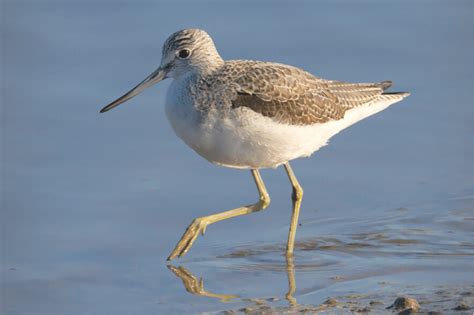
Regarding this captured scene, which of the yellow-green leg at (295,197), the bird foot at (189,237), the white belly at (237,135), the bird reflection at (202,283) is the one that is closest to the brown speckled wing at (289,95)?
the white belly at (237,135)

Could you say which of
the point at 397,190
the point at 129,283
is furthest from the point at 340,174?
the point at 129,283

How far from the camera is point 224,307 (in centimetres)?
949

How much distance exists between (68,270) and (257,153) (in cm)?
209

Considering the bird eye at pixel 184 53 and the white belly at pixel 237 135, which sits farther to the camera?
the bird eye at pixel 184 53

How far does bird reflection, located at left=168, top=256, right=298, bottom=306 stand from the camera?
9.75 meters

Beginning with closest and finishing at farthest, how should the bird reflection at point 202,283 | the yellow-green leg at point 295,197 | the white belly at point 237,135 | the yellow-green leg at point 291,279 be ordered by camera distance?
the yellow-green leg at point 291,279, the bird reflection at point 202,283, the white belly at point 237,135, the yellow-green leg at point 295,197

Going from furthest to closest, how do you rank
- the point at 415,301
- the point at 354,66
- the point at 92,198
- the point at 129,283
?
the point at 354,66 < the point at 92,198 < the point at 129,283 < the point at 415,301

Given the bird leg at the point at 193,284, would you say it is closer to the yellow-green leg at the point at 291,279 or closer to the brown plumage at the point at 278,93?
the yellow-green leg at the point at 291,279

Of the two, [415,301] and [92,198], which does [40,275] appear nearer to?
[92,198]

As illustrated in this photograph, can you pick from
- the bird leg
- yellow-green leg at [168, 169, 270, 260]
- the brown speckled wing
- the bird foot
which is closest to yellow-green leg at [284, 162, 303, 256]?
yellow-green leg at [168, 169, 270, 260]

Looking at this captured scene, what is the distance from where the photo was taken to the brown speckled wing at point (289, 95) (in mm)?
10328

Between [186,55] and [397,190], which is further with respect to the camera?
[397,190]

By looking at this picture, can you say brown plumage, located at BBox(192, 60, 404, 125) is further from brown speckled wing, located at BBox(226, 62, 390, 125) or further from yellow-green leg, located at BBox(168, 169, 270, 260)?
yellow-green leg, located at BBox(168, 169, 270, 260)

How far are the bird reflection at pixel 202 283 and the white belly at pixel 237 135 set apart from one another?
1025mm
